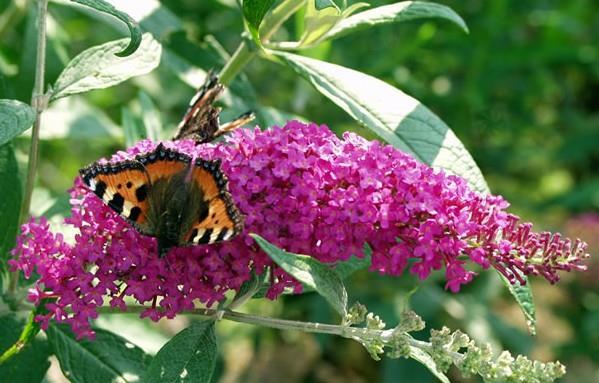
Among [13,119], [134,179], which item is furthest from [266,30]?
[13,119]

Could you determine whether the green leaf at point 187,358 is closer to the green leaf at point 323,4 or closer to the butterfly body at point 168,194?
the butterfly body at point 168,194

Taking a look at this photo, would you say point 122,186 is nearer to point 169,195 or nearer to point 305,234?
point 169,195

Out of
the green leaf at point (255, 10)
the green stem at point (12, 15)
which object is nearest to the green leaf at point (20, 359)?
the green leaf at point (255, 10)

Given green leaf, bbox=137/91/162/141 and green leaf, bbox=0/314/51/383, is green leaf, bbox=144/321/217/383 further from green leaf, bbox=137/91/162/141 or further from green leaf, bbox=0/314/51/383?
green leaf, bbox=137/91/162/141

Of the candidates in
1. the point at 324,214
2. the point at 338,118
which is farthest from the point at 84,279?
the point at 338,118

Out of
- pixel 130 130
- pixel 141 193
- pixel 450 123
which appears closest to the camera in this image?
pixel 141 193

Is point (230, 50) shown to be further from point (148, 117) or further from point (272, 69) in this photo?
point (148, 117)

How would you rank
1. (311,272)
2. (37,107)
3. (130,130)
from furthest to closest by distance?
(130,130)
(37,107)
(311,272)
